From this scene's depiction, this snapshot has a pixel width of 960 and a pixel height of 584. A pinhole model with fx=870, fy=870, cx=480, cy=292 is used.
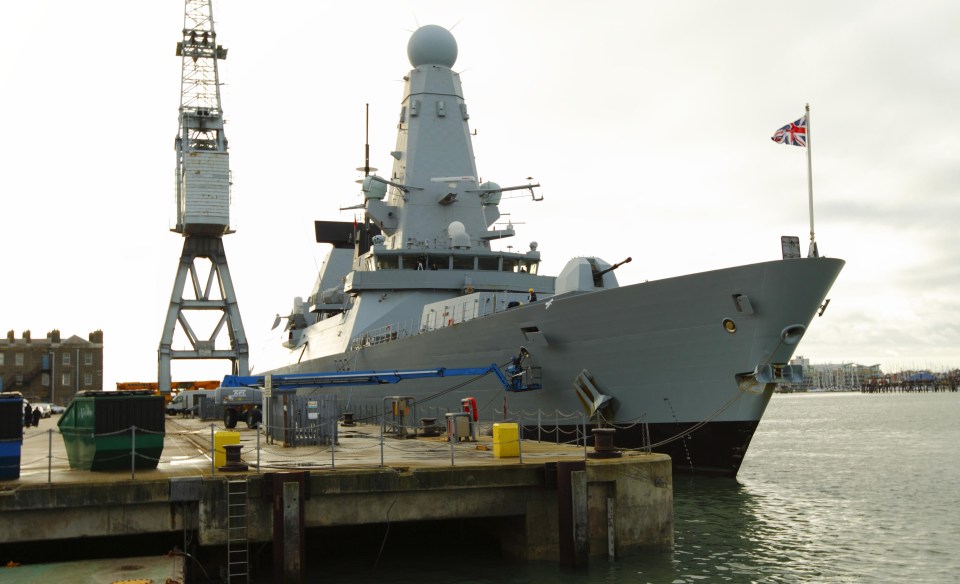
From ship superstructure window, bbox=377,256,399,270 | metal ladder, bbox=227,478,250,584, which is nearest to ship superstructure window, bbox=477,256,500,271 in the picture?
ship superstructure window, bbox=377,256,399,270

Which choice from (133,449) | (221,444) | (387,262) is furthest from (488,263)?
(133,449)

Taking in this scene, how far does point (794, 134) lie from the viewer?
56.0 feet

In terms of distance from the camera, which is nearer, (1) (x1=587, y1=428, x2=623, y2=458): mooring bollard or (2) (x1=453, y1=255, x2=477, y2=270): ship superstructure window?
(1) (x1=587, y1=428, x2=623, y2=458): mooring bollard

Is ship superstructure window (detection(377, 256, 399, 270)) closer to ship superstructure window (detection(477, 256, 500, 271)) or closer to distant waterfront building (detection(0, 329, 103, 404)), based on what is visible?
ship superstructure window (detection(477, 256, 500, 271))

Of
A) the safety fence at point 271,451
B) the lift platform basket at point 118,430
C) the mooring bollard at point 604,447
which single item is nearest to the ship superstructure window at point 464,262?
the safety fence at point 271,451

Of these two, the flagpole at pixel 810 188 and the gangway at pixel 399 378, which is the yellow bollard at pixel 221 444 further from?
the flagpole at pixel 810 188

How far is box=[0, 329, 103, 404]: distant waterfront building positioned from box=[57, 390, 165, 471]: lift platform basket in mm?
58802

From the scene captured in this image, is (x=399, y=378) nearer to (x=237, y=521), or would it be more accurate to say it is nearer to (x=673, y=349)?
(x=673, y=349)

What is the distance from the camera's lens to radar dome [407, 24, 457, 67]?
31.5 meters

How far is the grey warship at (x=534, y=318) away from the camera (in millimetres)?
16859

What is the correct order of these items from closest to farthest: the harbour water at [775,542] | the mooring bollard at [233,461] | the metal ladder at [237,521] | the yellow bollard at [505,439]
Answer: the metal ladder at [237,521]
the mooring bollard at [233,461]
the harbour water at [775,542]
the yellow bollard at [505,439]

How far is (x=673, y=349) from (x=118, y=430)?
10.6 meters

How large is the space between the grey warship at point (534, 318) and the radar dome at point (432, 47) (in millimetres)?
51

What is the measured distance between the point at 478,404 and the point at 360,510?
38.0 ft
